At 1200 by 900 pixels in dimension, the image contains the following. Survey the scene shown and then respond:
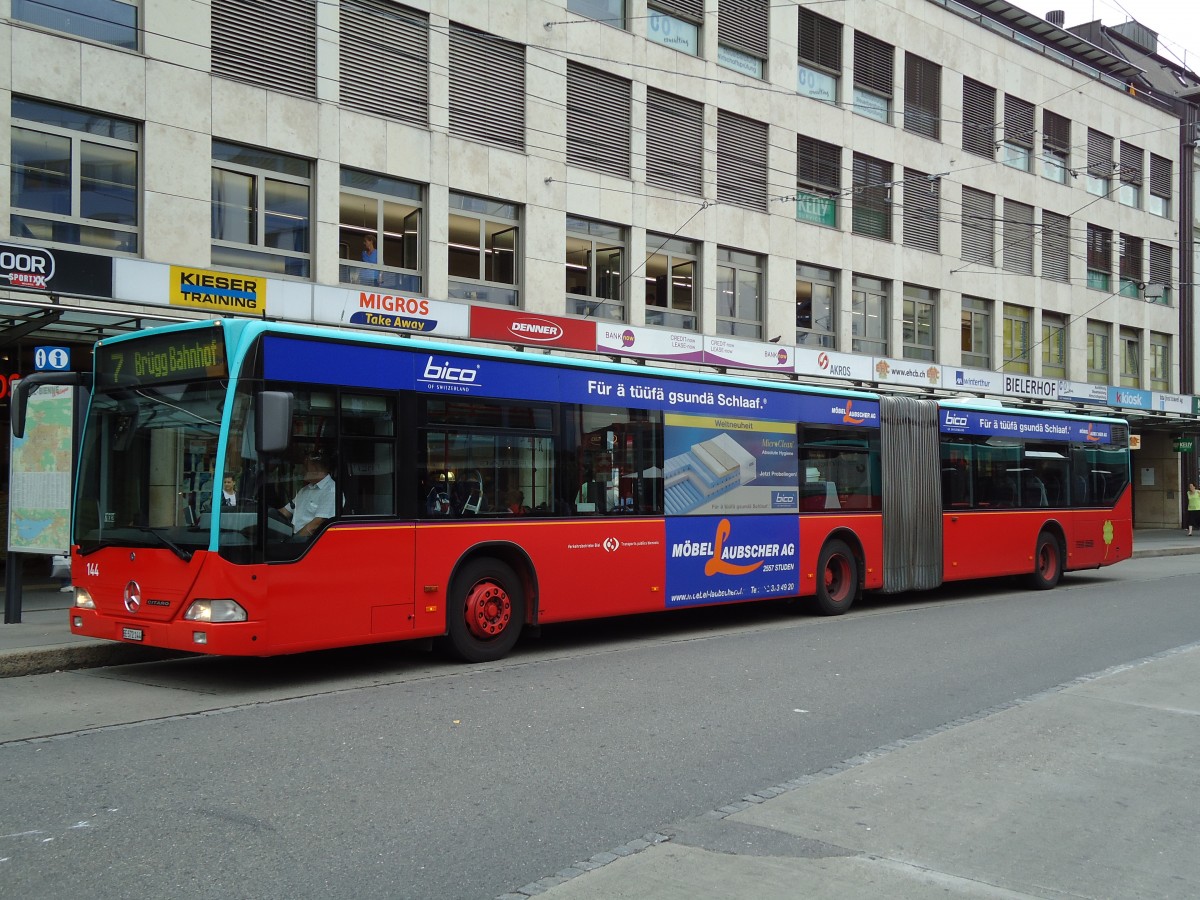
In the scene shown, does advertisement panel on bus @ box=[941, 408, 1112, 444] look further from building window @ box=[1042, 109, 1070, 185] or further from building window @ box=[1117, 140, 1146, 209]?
building window @ box=[1117, 140, 1146, 209]

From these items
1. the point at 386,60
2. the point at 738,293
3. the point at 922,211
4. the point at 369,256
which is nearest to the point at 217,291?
the point at 369,256

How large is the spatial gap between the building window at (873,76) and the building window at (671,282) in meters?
7.47

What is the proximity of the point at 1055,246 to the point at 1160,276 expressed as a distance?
736 cm

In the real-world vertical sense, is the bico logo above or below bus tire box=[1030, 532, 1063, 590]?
above

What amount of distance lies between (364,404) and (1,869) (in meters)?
5.51

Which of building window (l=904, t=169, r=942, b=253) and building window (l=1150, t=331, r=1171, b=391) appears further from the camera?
building window (l=1150, t=331, r=1171, b=391)

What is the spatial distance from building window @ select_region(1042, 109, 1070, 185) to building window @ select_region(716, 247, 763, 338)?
45.9 ft

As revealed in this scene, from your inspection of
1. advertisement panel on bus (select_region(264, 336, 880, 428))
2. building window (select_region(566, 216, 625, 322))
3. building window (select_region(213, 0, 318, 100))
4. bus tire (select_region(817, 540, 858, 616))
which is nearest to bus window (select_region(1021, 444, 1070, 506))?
bus tire (select_region(817, 540, 858, 616))

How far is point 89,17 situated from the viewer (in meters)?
15.7

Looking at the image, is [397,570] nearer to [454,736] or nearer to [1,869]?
[454,736]

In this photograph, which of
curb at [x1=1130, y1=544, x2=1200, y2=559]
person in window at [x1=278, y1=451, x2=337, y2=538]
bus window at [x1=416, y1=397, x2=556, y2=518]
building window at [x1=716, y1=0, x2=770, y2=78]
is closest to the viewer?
person in window at [x1=278, y1=451, x2=337, y2=538]

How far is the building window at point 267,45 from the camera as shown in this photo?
16844 millimetres

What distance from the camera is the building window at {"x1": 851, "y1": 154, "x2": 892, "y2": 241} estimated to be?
28188mm

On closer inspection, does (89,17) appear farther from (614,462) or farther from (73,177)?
(614,462)
